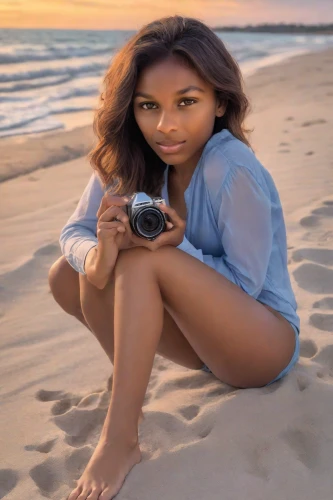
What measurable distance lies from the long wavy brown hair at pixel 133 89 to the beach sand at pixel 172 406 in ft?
2.49

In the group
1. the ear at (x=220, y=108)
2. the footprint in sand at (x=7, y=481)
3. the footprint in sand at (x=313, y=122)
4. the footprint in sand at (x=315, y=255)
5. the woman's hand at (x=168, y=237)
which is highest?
the ear at (x=220, y=108)

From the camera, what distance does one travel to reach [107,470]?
5.90 ft

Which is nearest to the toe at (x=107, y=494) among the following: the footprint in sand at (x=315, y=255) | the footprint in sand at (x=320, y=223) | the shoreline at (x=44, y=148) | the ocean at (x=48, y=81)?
the footprint in sand at (x=315, y=255)

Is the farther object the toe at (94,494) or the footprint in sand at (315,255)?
the footprint in sand at (315,255)

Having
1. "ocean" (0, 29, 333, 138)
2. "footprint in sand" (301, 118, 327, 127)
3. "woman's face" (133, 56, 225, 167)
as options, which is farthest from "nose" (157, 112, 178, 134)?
"footprint in sand" (301, 118, 327, 127)

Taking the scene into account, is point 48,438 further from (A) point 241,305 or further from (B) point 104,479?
(A) point 241,305

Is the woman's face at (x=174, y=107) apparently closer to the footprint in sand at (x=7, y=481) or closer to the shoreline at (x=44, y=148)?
the footprint in sand at (x=7, y=481)

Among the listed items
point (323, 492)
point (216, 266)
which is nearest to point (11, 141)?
point (216, 266)

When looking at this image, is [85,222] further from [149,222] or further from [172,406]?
[172,406]

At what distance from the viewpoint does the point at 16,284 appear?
11.1 feet

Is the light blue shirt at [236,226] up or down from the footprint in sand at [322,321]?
up

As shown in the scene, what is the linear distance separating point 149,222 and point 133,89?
0.48 meters

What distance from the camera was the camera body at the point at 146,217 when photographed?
1.88 meters

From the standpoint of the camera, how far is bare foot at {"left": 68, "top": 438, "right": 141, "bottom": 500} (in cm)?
175
